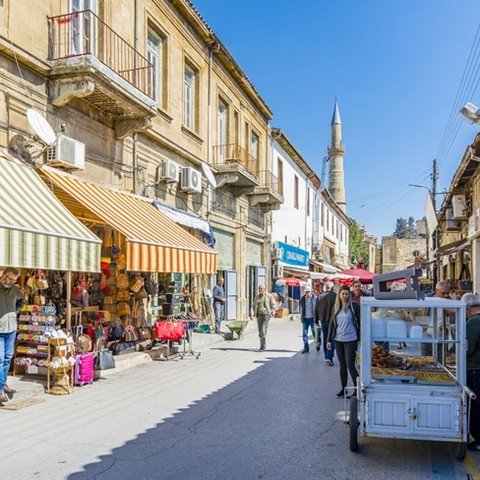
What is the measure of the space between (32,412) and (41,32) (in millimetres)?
6590

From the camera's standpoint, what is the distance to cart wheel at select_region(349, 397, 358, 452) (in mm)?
5246

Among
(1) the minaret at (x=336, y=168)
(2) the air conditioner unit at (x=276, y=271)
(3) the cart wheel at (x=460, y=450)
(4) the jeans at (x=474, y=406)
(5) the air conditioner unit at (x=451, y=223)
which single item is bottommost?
(3) the cart wheel at (x=460, y=450)

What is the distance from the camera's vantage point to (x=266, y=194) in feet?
74.5

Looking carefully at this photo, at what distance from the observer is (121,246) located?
1193 centimetres

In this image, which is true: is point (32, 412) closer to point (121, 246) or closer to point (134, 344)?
point (134, 344)

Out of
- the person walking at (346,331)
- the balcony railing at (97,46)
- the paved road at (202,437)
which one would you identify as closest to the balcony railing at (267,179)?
the balcony railing at (97,46)

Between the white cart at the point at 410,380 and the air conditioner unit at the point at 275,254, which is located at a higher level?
the air conditioner unit at the point at 275,254

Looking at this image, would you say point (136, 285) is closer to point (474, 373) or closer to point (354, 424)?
→ point (354, 424)

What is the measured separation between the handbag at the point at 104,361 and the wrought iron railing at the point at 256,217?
14062 millimetres

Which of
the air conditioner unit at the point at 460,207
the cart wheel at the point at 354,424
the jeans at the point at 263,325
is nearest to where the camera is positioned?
the cart wheel at the point at 354,424

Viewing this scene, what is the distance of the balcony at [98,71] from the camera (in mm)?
9578

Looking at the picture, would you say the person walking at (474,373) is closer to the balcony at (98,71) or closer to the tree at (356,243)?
the balcony at (98,71)

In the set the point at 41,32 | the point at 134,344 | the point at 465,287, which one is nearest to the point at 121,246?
the point at 134,344

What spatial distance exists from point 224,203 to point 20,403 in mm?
13312
